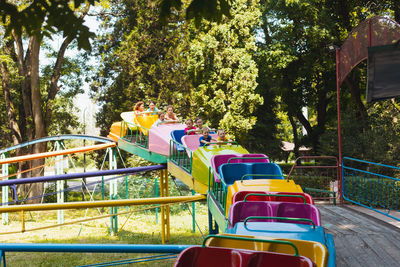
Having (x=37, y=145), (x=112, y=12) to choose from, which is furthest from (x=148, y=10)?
→ (x=37, y=145)

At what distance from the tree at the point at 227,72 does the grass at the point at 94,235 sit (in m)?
5.49

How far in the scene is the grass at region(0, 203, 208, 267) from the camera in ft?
40.3

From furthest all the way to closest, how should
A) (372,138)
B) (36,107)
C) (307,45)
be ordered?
(307,45)
(36,107)
(372,138)

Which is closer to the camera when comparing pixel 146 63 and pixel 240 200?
pixel 240 200

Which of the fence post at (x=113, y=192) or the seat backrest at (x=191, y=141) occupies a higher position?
the seat backrest at (x=191, y=141)

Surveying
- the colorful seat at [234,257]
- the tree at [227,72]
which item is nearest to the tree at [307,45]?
the tree at [227,72]

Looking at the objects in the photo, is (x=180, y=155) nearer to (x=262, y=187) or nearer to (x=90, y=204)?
(x=90, y=204)

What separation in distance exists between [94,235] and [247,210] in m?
12.1

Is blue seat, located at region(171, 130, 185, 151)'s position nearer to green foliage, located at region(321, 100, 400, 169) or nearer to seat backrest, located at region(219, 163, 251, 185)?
seat backrest, located at region(219, 163, 251, 185)

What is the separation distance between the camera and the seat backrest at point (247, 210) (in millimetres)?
4625

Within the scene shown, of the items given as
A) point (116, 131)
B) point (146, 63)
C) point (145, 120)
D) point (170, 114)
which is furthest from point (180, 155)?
point (146, 63)

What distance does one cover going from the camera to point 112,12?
84.1ft

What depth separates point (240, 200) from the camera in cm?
550

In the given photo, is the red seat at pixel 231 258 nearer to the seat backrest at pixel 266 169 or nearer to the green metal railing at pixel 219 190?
the green metal railing at pixel 219 190
